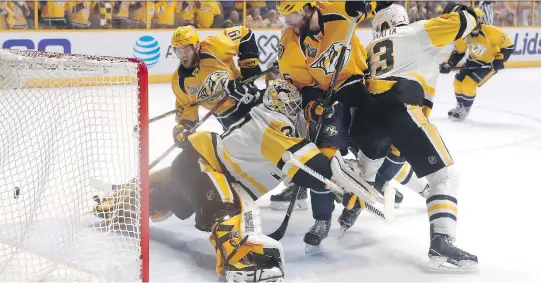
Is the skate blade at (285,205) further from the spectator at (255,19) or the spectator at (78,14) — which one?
the spectator at (255,19)

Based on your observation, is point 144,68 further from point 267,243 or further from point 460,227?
point 460,227

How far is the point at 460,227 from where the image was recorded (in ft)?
12.4

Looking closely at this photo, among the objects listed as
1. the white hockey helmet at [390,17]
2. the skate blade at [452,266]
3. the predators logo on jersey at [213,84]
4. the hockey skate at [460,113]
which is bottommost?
the hockey skate at [460,113]

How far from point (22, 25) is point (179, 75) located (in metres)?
4.21

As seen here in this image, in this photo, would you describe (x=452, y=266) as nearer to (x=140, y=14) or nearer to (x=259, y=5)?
(x=140, y=14)

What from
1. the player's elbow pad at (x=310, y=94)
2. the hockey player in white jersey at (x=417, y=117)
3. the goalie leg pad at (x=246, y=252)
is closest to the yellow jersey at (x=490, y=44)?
the hockey player in white jersey at (x=417, y=117)

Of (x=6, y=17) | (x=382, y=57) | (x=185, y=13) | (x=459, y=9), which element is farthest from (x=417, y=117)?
(x=185, y=13)

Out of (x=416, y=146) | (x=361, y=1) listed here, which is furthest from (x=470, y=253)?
(x=361, y=1)

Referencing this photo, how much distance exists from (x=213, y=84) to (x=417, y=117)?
4.47 ft

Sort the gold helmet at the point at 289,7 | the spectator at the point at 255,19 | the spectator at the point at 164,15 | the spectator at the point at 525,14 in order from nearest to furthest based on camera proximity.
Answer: the gold helmet at the point at 289,7
the spectator at the point at 164,15
the spectator at the point at 255,19
the spectator at the point at 525,14

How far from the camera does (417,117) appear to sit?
3.31 metres

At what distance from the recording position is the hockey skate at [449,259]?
311 centimetres

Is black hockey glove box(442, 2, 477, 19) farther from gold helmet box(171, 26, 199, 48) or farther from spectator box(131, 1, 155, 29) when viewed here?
spectator box(131, 1, 155, 29)

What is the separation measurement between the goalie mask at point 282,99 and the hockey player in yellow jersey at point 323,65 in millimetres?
162
